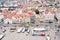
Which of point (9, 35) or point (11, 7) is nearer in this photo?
point (9, 35)

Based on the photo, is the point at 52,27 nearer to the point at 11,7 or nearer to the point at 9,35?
the point at 9,35

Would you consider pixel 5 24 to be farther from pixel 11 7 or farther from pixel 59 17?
pixel 11 7

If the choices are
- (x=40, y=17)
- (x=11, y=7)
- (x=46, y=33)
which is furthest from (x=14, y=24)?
(x=11, y=7)

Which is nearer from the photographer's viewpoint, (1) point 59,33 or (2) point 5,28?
(1) point 59,33

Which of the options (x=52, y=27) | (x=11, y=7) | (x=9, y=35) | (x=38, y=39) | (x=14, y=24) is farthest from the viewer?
(x=11, y=7)

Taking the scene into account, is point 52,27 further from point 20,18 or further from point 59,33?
point 20,18

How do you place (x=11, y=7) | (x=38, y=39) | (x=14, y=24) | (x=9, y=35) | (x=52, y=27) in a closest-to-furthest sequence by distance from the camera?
(x=38, y=39)
(x=9, y=35)
(x=52, y=27)
(x=14, y=24)
(x=11, y=7)

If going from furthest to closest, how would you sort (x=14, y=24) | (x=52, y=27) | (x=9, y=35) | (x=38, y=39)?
(x=14, y=24)
(x=52, y=27)
(x=9, y=35)
(x=38, y=39)

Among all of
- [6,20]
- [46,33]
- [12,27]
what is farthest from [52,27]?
[6,20]

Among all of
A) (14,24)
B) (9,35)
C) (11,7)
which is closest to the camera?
(9,35)
